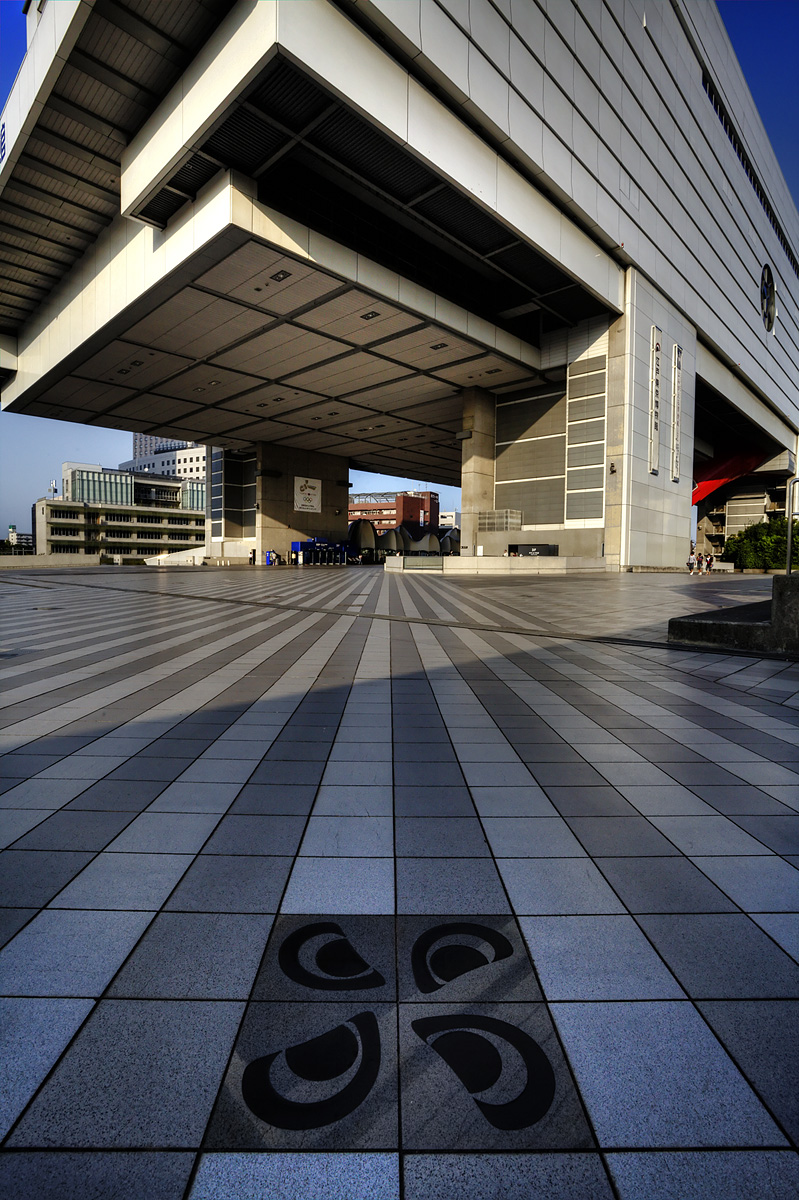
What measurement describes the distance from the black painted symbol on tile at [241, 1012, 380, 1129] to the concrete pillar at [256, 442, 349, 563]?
5496cm

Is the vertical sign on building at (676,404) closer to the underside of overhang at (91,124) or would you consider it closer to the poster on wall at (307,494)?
the underside of overhang at (91,124)

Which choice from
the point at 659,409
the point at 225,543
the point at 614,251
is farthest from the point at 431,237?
the point at 225,543

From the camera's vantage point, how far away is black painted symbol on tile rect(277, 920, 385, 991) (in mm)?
1912

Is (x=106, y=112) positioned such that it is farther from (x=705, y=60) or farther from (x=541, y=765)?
(x=705, y=60)

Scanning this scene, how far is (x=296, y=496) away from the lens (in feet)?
188

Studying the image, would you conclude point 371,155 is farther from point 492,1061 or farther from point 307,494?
point 307,494

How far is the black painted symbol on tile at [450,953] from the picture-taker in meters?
1.95

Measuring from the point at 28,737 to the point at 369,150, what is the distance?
24636 mm

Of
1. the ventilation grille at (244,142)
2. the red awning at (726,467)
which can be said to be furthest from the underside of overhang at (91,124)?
the red awning at (726,467)

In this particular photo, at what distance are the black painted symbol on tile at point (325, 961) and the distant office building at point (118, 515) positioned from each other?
9873cm

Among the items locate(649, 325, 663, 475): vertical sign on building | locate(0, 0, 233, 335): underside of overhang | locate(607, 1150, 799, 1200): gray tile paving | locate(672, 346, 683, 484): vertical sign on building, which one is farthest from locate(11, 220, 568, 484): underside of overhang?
locate(607, 1150, 799, 1200): gray tile paving

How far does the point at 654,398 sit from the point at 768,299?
3147cm

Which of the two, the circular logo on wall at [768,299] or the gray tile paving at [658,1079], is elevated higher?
the circular logo on wall at [768,299]

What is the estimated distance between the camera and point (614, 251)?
31.1 metres
